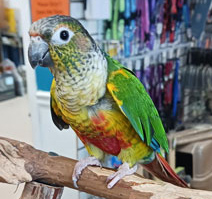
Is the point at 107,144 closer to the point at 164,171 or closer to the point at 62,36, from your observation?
the point at 164,171

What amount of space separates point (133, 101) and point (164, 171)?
0.24 metres

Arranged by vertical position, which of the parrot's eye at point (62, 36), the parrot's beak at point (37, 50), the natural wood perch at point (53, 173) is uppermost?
the parrot's eye at point (62, 36)

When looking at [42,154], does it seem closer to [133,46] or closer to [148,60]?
[133,46]

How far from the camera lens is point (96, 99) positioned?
0.71m

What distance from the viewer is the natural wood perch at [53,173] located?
0.71 metres

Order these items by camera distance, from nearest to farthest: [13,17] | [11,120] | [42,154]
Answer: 1. [42,154]
2. [13,17]
3. [11,120]

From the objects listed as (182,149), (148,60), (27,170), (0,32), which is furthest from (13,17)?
(27,170)

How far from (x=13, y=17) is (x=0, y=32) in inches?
25.9

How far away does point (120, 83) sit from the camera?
72 cm

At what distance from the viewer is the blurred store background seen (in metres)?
1.41

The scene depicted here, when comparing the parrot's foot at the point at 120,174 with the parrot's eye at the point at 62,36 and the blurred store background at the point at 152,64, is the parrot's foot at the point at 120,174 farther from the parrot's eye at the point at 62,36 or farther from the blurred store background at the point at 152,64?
the blurred store background at the point at 152,64

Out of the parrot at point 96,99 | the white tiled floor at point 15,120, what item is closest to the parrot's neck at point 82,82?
the parrot at point 96,99

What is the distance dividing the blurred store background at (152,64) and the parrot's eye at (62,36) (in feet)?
2.26

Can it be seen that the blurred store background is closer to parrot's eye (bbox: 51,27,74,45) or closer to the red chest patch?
the red chest patch
